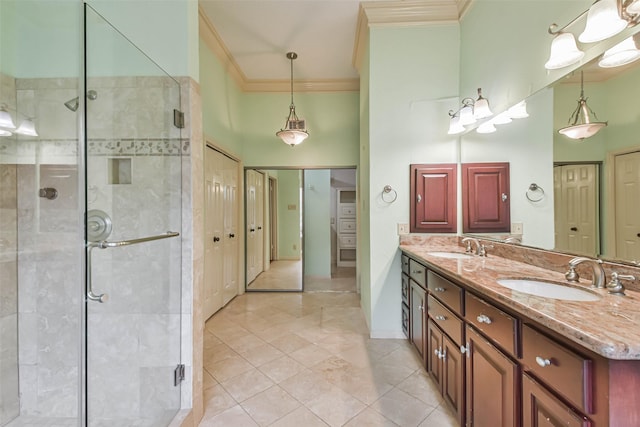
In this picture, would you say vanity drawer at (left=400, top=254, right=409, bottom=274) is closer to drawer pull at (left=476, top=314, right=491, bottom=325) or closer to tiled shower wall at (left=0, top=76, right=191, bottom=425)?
drawer pull at (left=476, top=314, right=491, bottom=325)

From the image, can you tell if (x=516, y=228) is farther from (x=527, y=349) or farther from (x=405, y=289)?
(x=527, y=349)

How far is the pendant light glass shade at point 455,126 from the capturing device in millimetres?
2436

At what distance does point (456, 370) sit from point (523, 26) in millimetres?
2169

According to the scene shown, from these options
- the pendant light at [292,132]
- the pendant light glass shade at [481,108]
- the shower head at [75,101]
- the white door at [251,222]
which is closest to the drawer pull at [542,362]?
the pendant light glass shade at [481,108]

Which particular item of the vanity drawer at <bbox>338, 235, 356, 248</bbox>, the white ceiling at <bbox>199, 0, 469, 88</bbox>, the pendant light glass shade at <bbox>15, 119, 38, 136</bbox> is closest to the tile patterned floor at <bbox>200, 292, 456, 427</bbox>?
the pendant light glass shade at <bbox>15, 119, 38, 136</bbox>

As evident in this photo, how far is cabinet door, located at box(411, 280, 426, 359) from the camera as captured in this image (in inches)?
79.6

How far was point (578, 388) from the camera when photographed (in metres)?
0.74

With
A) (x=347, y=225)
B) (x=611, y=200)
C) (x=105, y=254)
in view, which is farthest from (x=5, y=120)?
(x=347, y=225)

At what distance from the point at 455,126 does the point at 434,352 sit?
6.09ft

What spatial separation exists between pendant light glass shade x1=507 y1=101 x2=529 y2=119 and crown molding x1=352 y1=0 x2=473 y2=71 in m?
1.19

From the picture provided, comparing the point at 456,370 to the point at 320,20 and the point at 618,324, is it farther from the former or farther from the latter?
the point at 320,20

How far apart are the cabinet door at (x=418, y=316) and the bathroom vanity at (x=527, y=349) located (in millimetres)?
147

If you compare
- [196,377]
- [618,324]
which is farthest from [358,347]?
[618,324]

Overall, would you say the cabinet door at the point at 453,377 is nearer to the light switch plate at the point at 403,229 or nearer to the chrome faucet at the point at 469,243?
the chrome faucet at the point at 469,243
